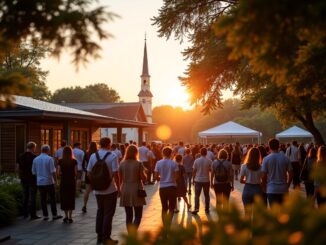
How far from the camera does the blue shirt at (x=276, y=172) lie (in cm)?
880

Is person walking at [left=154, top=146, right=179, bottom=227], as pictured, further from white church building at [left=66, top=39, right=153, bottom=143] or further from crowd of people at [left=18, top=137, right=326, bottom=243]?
white church building at [left=66, top=39, right=153, bottom=143]

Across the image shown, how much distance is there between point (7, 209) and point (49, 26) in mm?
8510

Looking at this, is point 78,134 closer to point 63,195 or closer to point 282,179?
point 63,195

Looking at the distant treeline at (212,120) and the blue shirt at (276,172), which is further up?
the distant treeline at (212,120)

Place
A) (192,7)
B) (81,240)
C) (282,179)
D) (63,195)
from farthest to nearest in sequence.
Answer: (192,7) → (63,195) → (81,240) → (282,179)

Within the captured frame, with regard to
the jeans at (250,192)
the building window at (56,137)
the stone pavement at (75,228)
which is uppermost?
the building window at (56,137)

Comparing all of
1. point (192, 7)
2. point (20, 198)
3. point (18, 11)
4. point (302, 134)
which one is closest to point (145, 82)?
point (302, 134)

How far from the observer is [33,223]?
11.7 m

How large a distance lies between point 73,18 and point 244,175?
637 centimetres

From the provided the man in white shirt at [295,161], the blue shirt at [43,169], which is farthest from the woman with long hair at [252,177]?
the man in white shirt at [295,161]

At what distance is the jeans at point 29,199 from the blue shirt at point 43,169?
1.87ft

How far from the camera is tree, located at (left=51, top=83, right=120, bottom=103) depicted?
317 ft

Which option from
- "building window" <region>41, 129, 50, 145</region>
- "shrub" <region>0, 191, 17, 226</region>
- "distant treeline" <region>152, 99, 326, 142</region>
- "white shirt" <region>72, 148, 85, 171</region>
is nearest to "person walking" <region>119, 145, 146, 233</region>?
"shrub" <region>0, 191, 17, 226</region>

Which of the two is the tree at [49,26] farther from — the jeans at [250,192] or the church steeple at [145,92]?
the church steeple at [145,92]
